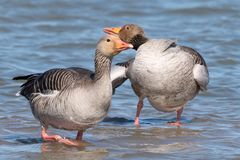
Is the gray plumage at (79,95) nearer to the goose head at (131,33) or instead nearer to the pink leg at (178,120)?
the goose head at (131,33)

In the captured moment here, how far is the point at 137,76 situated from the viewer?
10867 mm

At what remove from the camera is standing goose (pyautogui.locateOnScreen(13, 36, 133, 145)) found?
895 centimetres

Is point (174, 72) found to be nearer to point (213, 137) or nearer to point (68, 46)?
point (213, 137)

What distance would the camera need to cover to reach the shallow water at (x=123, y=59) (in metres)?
9.69

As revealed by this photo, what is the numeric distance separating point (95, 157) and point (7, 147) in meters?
Answer: 1.20

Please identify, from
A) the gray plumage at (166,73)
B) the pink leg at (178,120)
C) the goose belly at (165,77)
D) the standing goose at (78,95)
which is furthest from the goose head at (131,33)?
the standing goose at (78,95)

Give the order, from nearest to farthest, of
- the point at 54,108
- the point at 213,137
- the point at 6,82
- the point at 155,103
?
the point at 54,108, the point at 213,137, the point at 155,103, the point at 6,82

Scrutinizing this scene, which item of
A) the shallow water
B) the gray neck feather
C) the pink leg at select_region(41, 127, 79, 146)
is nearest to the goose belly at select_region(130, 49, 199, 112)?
the shallow water

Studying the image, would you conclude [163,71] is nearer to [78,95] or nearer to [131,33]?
[131,33]

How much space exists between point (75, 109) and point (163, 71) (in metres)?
2.17

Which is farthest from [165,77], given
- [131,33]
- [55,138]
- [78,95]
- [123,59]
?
[123,59]

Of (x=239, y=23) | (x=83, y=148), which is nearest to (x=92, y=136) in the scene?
(x=83, y=148)

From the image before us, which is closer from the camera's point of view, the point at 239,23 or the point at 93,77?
the point at 93,77

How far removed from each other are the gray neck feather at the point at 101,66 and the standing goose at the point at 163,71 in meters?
1.67
